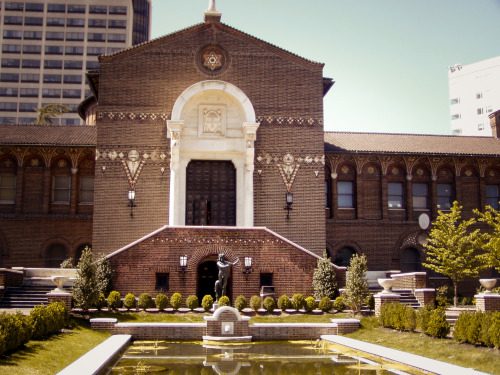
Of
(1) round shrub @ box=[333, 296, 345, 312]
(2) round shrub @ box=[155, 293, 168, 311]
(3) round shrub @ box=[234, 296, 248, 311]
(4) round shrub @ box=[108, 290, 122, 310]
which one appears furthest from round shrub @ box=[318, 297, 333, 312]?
(4) round shrub @ box=[108, 290, 122, 310]

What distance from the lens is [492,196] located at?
129 ft

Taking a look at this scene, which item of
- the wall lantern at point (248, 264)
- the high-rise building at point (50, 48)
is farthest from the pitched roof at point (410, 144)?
the high-rise building at point (50, 48)

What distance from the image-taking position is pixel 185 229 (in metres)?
27.9

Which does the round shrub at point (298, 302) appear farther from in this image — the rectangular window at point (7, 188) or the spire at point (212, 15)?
the rectangular window at point (7, 188)

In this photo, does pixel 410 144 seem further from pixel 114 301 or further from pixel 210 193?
pixel 114 301

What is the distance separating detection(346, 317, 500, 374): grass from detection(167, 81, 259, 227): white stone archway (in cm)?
1055

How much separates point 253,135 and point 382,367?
1777 centimetres

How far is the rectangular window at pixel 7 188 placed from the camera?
36250mm

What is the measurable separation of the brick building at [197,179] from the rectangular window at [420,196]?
239cm

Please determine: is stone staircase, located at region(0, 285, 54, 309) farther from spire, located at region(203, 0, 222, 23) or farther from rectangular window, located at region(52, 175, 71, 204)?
spire, located at region(203, 0, 222, 23)

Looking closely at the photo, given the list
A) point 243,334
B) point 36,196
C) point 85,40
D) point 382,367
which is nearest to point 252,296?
point 243,334

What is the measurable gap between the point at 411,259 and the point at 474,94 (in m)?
61.9

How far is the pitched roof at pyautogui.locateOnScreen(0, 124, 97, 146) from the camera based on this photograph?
35812 mm

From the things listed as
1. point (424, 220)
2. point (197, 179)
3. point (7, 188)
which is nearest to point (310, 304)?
point (197, 179)
